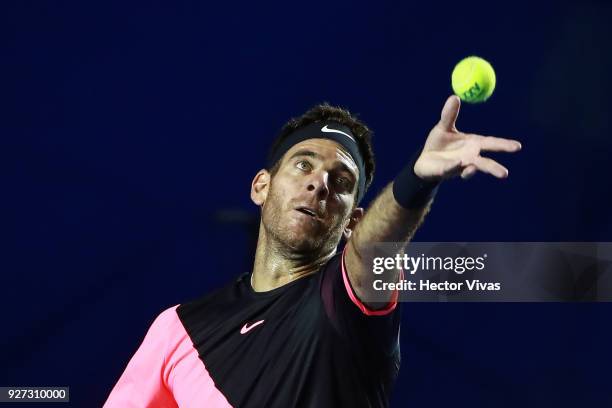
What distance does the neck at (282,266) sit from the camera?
2496 millimetres

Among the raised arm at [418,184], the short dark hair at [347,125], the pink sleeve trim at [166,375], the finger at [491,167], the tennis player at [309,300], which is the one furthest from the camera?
the short dark hair at [347,125]

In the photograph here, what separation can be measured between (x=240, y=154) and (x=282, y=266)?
5.30 feet

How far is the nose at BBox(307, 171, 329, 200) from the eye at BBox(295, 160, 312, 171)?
0.19 feet

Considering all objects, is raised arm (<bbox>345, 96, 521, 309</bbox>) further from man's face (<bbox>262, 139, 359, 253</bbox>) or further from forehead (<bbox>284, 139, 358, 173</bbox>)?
forehead (<bbox>284, 139, 358, 173</bbox>)

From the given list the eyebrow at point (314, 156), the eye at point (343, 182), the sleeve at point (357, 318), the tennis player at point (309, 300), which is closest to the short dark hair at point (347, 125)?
the tennis player at point (309, 300)

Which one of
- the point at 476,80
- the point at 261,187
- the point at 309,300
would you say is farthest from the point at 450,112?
the point at 261,187

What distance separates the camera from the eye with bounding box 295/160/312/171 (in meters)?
2.58

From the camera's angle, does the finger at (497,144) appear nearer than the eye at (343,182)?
Yes

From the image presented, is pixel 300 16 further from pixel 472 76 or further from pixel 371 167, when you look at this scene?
pixel 472 76

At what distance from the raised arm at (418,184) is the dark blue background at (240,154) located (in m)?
1.88

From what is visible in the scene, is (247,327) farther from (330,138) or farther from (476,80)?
(476,80)

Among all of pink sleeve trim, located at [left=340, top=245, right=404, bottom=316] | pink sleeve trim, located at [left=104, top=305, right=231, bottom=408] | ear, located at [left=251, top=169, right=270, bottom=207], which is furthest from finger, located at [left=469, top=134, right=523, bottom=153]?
ear, located at [left=251, top=169, right=270, bottom=207]

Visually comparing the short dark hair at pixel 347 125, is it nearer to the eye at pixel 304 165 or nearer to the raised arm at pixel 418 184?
the eye at pixel 304 165

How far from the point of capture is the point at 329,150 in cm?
261
